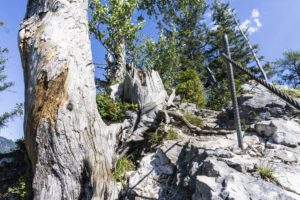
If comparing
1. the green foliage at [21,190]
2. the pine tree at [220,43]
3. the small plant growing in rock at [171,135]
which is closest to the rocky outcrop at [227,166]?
the small plant growing in rock at [171,135]

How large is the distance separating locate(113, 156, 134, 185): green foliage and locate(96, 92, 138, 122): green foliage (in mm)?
1425

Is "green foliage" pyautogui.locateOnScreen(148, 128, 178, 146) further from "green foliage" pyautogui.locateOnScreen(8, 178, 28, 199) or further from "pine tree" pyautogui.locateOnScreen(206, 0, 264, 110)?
"pine tree" pyautogui.locateOnScreen(206, 0, 264, 110)

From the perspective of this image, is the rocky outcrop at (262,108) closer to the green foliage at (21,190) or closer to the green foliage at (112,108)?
the green foliage at (112,108)

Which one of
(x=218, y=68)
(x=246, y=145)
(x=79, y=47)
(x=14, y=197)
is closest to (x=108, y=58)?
(x=79, y=47)

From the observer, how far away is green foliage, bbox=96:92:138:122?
6.31m

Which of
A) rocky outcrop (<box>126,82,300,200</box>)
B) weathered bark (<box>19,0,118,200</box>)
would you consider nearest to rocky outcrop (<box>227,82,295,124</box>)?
rocky outcrop (<box>126,82,300,200</box>)

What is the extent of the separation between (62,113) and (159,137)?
209 centimetres

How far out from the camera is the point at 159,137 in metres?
5.36

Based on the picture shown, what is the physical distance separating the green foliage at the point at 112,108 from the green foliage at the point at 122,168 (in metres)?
1.42

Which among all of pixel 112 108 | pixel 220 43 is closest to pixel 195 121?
pixel 112 108

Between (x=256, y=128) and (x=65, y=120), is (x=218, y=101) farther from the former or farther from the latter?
(x=65, y=120)

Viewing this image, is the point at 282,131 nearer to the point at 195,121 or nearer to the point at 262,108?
the point at 262,108

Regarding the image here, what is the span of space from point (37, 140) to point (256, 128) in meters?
3.64

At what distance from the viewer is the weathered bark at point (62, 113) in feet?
12.3
